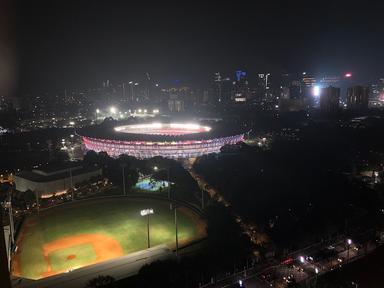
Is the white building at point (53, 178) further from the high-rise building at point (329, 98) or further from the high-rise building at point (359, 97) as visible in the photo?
the high-rise building at point (359, 97)

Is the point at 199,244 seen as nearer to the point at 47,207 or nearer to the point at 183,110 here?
the point at 47,207

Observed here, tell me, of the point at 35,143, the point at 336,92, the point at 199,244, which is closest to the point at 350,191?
the point at 199,244

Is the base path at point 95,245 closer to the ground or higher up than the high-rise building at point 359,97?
closer to the ground

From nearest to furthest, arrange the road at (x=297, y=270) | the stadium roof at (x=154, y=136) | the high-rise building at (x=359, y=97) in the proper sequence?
the road at (x=297, y=270), the stadium roof at (x=154, y=136), the high-rise building at (x=359, y=97)

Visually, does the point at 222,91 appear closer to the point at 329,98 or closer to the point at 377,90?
the point at 329,98

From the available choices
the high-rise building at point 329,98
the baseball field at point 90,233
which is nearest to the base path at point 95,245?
the baseball field at point 90,233

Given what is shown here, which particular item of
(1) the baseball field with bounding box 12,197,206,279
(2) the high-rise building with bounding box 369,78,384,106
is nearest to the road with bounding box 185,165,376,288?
(1) the baseball field with bounding box 12,197,206,279
